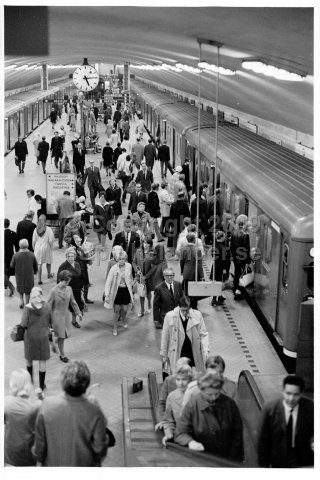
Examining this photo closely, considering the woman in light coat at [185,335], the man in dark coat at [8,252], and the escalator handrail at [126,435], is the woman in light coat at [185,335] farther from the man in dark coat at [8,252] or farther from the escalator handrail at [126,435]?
the man in dark coat at [8,252]

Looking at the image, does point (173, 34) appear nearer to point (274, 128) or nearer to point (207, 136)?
point (274, 128)

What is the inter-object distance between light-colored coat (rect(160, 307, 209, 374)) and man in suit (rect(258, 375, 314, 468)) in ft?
11.3

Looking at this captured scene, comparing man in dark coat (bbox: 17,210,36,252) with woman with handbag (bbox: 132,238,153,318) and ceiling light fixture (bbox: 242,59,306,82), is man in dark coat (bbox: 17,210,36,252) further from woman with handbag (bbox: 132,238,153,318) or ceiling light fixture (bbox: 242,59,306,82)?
ceiling light fixture (bbox: 242,59,306,82)

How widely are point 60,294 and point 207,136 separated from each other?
858 cm

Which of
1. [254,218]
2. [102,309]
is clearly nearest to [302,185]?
[254,218]

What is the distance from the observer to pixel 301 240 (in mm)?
9344

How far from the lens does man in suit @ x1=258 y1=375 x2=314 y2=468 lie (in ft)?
18.0

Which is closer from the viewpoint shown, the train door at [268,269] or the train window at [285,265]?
the train window at [285,265]

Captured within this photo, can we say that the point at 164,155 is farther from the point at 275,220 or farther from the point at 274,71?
the point at 274,71

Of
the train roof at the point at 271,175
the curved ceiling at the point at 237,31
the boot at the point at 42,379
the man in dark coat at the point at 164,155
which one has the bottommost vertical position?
the boot at the point at 42,379

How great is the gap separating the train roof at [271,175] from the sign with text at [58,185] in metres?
3.12

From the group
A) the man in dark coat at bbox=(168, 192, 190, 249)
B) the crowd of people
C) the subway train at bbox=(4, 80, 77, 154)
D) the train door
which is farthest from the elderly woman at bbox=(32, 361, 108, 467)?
the subway train at bbox=(4, 80, 77, 154)

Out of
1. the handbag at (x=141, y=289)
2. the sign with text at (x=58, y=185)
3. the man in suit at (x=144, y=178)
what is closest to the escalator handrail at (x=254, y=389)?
the handbag at (x=141, y=289)

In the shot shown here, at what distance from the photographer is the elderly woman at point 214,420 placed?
5660 mm
